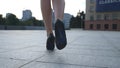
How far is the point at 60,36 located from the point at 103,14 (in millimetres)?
54843

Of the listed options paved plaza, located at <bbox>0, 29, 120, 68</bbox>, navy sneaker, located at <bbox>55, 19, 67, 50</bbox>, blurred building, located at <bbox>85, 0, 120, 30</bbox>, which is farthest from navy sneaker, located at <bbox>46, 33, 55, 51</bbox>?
blurred building, located at <bbox>85, 0, 120, 30</bbox>

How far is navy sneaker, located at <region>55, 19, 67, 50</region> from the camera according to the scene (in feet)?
7.81

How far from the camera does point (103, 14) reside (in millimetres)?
55750

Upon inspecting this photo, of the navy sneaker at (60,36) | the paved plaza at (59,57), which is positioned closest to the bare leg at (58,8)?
the navy sneaker at (60,36)

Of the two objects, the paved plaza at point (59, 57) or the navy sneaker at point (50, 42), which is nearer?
the paved plaza at point (59, 57)

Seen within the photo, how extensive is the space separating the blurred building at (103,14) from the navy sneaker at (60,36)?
2019 inches

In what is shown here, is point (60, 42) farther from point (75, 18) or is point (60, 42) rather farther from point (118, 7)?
point (75, 18)

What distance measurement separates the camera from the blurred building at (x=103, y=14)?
5294cm

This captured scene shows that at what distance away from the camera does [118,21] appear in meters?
54.1

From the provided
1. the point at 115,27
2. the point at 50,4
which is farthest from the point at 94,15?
the point at 50,4

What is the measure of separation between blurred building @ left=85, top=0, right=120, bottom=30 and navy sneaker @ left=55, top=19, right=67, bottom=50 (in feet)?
168

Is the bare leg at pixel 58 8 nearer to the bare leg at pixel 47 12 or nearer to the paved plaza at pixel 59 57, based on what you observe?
the bare leg at pixel 47 12

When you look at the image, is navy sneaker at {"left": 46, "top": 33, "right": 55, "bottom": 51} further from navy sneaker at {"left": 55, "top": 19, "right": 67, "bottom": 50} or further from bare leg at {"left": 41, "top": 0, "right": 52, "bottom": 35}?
navy sneaker at {"left": 55, "top": 19, "right": 67, "bottom": 50}

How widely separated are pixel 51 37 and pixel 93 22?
5617 cm
